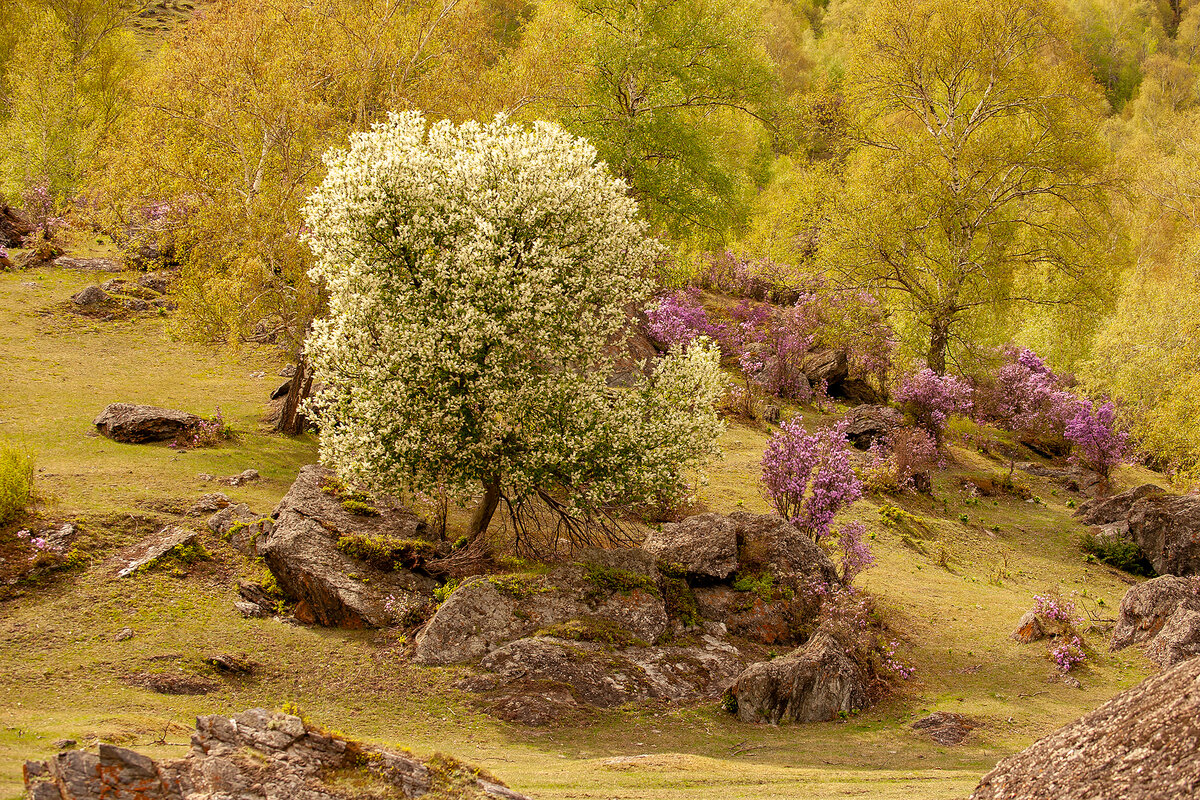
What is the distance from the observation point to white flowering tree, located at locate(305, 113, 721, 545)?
15898 millimetres

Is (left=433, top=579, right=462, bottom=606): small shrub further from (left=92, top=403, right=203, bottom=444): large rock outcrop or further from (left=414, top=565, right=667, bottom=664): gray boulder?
(left=92, top=403, right=203, bottom=444): large rock outcrop

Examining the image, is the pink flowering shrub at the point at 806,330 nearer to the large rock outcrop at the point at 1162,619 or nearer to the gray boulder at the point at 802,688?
the large rock outcrop at the point at 1162,619

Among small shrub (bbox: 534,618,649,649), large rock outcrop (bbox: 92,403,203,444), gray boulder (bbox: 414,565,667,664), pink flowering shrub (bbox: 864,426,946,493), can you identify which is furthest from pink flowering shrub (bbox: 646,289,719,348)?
small shrub (bbox: 534,618,649,649)

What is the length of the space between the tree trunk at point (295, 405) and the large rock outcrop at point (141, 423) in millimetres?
3084

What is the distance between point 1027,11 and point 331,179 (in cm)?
3564

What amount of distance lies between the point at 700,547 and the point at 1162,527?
19.3 m

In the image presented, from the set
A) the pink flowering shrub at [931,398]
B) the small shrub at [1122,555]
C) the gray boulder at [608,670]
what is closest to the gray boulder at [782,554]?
the gray boulder at [608,670]

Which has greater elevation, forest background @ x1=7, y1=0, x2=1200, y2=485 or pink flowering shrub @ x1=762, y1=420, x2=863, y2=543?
forest background @ x1=7, y1=0, x2=1200, y2=485

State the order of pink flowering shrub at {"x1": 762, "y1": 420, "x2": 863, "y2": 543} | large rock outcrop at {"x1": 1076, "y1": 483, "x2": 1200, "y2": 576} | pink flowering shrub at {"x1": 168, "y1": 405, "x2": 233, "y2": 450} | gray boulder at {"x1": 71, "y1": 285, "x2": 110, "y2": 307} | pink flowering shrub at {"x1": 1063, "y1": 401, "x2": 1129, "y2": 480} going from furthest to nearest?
gray boulder at {"x1": 71, "y1": 285, "x2": 110, "y2": 307} → pink flowering shrub at {"x1": 1063, "y1": 401, "x2": 1129, "y2": 480} → large rock outcrop at {"x1": 1076, "y1": 483, "x2": 1200, "y2": 576} → pink flowering shrub at {"x1": 168, "y1": 405, "x2": 233, "y2": 450} → pink flowering shrub at {"x1": 762, "y1": 420, "x2": 863, "y2": 543}

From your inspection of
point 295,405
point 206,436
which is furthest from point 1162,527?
point 206,436

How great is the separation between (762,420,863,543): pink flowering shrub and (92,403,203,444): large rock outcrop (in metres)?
17.9

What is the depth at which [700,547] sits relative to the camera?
18984 millimetres

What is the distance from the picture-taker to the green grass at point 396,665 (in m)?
10.9

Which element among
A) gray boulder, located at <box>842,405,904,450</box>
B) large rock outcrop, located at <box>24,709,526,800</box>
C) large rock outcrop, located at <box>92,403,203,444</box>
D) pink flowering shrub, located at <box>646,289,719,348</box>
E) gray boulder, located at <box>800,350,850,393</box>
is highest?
pink flowering shrub, located at <box>646,289,719,348</box>
